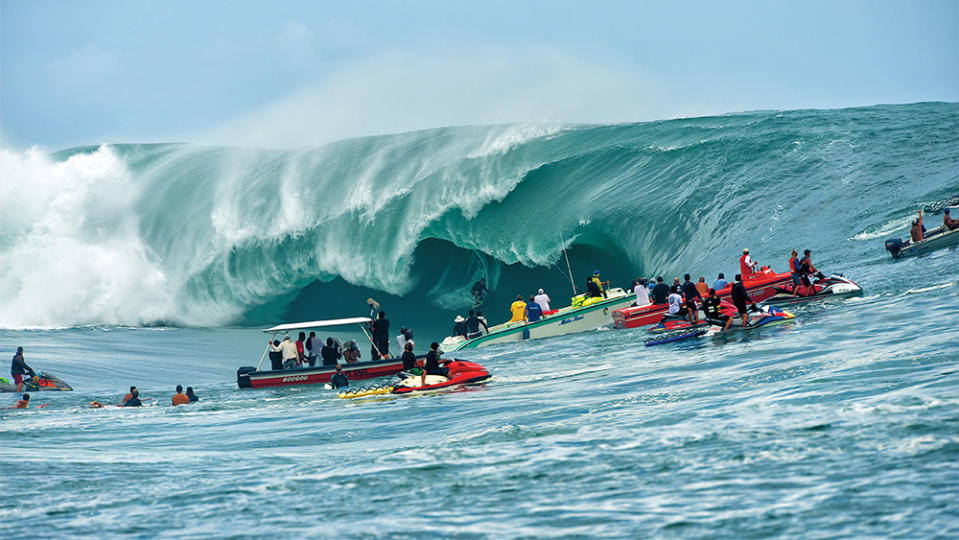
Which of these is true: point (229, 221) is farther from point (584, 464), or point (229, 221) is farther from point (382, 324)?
point (584, 464)

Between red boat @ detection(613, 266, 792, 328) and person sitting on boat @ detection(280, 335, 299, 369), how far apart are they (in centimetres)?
892

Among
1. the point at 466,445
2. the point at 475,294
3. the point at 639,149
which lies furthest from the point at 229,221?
the point at 466,445

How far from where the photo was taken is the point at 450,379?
1973cm

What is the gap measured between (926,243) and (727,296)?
5.68m

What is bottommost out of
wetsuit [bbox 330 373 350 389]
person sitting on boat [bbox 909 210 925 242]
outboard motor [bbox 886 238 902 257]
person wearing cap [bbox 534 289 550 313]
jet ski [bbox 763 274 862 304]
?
wetsuit [bbox 330 373 350 389]

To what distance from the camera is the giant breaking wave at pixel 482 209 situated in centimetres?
3412

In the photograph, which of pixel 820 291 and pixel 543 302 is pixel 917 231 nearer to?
pixel 820 291

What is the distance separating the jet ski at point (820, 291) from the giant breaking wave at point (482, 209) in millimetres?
6741

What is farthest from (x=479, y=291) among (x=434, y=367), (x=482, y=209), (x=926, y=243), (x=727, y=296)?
(x=434, y=367)

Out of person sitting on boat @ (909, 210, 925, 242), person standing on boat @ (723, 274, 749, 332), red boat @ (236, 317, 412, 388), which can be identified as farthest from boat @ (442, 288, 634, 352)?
person sitting on boat @ (909, 210, 925, 242)

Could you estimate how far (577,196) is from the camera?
38562mm

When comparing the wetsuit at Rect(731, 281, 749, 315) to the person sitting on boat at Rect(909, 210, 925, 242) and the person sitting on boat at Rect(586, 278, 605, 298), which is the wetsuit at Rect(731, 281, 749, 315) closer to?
the person sitting on boat at Rect(586, 278, 605, 298)

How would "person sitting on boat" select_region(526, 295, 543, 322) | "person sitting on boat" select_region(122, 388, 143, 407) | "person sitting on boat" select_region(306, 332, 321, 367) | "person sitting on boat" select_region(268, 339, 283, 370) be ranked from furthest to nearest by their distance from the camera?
"person sitting on boat" select_region(526, 295, 543, 322), "person sitting on boat" select_region(306, 332, 321, 367), "person sitting on boat" select_region(268, 339, 283, 370), "person sitting on boat" select_region(122, 388, 143, 407)

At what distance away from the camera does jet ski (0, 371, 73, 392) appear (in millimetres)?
24297
